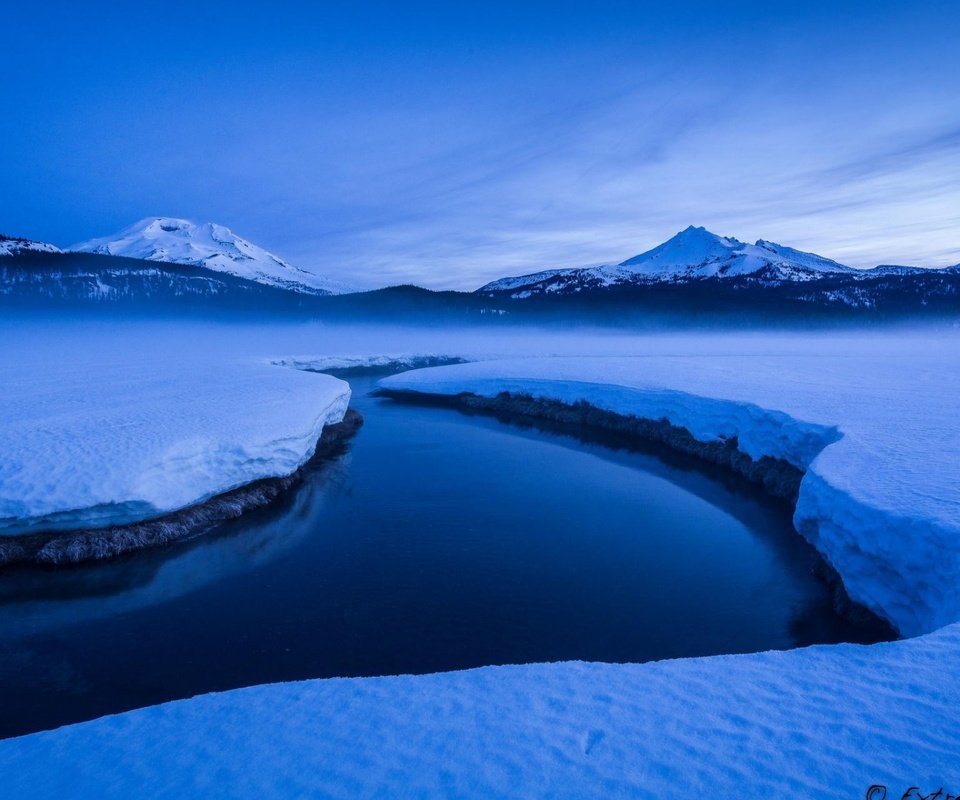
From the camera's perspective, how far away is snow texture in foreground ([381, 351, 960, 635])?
4922mm

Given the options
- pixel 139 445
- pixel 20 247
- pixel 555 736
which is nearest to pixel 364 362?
pixel 139 445

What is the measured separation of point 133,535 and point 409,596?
181 inches

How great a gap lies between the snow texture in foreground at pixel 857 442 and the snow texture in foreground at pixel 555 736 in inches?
68.8

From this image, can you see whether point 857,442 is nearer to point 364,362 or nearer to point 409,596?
point 409,596

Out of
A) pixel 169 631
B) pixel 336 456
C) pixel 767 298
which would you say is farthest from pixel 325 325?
pixel 169 631

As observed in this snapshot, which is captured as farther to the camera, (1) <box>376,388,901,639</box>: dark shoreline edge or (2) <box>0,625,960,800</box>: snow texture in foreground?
(1) <box>376,388,901,639</box>: dark shoreline edge

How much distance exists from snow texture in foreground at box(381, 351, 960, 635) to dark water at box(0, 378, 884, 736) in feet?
3.72

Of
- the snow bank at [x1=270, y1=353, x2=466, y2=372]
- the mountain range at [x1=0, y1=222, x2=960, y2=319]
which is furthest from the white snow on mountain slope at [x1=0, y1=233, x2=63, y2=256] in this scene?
the snow bank at [x1=270, y1=353, x2=466, y2=372]

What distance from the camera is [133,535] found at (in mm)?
8172

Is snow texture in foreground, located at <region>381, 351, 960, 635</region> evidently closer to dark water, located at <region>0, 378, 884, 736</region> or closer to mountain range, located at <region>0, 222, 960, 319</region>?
dark water, located at <region>0, 378, 884, 736</region>

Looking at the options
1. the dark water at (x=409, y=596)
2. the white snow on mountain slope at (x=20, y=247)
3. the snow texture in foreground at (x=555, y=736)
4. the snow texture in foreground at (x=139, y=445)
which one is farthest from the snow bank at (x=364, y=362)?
the white snow on mountain slope at (x=20, y=247)

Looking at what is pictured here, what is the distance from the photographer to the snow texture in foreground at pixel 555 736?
2391mm

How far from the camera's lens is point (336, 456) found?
1416cm

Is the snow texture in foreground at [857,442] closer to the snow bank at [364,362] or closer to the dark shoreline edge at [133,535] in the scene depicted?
the dark shoreline edge at [133,535]
